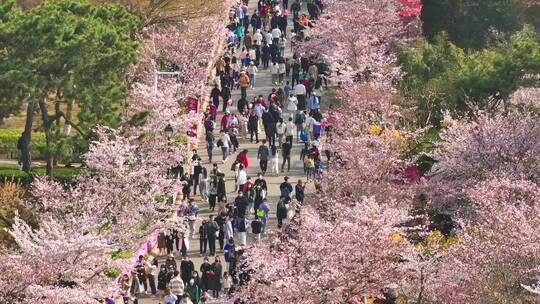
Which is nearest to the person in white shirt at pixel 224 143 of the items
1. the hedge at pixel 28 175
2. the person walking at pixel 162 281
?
the hedge at pixel 28 175

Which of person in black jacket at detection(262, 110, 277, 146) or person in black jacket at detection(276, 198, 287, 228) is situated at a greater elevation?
person in black jacket at detection(262, 110, 277, 146)

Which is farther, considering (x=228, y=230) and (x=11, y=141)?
(x=11, y=141)

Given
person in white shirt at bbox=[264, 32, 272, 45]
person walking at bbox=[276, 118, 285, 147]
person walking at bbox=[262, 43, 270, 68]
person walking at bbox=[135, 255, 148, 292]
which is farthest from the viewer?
A: person in white shirt at bbox=[264, 32, 272, 45]

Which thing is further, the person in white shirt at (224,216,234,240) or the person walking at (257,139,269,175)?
the person walking at (257,139,269,175)

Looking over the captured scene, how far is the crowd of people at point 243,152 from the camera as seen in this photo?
40.3 meters

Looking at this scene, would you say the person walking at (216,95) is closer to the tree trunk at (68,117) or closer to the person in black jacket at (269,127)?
the person in black jacket at (269,127)

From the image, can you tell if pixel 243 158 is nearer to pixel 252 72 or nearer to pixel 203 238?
pixel 203 238

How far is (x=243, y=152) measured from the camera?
49.3 m

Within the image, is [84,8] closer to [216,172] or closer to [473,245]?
[216,172]

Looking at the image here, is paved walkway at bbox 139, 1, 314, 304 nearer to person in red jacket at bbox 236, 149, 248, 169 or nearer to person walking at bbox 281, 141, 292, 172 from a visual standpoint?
person walking at bbox 281, 141, 292, 172

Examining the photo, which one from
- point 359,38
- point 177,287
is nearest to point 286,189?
point 177,287

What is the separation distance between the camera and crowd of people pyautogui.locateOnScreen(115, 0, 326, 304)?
40312 mm

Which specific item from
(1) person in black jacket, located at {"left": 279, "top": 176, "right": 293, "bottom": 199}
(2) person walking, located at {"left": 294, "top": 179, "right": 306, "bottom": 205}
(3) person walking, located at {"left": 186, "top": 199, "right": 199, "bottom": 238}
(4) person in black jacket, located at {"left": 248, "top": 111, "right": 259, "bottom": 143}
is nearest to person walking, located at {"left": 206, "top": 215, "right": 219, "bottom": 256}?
(3) person walking, located at {"left": 186, "top": 199, "right": 199, "bottom": 238}

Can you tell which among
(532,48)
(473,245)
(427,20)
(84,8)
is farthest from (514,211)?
(427,20)
